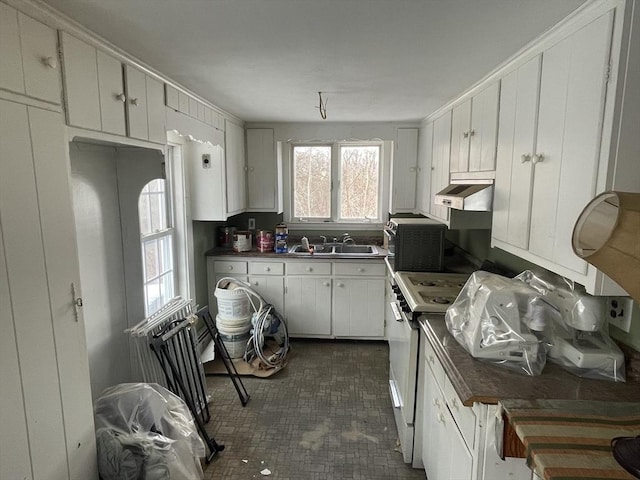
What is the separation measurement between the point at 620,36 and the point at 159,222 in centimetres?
280

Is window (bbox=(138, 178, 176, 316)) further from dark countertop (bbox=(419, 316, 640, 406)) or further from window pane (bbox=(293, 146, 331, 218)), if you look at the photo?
dark countertop (bbox=(419, 316, 640, 406))

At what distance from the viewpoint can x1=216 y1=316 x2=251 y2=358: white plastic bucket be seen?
3299 millimetres

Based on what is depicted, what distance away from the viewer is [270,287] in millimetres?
3652

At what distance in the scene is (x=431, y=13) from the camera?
1.30m

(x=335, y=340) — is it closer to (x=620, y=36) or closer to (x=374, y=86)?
(x=374, y=86)

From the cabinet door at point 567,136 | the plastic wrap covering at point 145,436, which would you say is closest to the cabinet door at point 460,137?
the cabinet door at point 567,136

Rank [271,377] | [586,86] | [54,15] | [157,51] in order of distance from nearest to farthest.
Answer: [586,86] < [54,15] < [157,51] < [271,377]

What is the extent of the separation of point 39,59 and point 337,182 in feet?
10.1

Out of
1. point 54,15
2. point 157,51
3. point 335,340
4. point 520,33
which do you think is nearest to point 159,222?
point 157,51

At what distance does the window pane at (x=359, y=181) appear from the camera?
13.4ft

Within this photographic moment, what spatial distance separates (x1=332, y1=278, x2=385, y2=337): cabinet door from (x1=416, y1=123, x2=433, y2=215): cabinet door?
0.83m

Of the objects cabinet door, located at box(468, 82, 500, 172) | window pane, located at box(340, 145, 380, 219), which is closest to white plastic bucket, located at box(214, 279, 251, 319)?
window pane, located at box(340, 145, 380, 219)

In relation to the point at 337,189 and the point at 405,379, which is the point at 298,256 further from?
the point at 405,379

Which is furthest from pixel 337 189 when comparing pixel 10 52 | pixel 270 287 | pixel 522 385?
pixel 10 52
